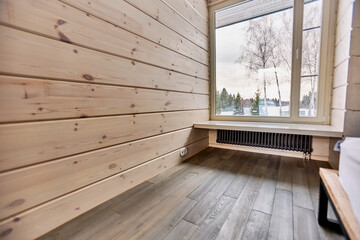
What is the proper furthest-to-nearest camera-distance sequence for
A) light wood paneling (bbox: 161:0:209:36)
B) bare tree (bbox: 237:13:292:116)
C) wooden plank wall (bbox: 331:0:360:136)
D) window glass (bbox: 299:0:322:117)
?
1. bare tree (bbox: 237:13:292:116)
2. window glass (bbox: 299:0:322:117)
3. light wood paneling (bbox: 161:0:209:36)
4. wooden plank wall (bbox: 331:0:360:136)

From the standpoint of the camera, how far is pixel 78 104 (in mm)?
1186

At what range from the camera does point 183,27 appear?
7.46ft

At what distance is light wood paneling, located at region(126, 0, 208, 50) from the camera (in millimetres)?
1678

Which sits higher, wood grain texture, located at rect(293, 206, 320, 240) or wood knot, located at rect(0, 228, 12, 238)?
wood knot, located at rect(0, 228, 12, 238)

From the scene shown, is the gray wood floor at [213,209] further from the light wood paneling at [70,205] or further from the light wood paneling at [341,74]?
the light wood paneling at [341,74]

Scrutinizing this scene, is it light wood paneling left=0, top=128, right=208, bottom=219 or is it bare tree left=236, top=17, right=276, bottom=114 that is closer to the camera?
light wood paneling left=0, top=128, right=208, bottom=219

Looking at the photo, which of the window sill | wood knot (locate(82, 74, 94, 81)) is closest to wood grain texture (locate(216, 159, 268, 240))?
the window sill

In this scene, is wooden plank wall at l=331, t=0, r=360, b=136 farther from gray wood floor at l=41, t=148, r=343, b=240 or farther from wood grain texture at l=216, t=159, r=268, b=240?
wood grain texture at l=216, t=159, r=268, b=240

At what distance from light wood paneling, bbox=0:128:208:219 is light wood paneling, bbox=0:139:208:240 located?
0.05 metres

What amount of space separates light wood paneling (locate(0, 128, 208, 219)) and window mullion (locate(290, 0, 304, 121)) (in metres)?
2.04

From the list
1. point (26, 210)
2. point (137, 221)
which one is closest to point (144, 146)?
point (137, 221)

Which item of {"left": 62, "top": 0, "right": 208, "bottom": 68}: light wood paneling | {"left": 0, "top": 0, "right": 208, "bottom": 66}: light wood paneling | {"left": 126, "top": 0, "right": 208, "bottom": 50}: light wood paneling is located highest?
{"left": 126, "top": 0, "right": 208, "bottom": 50}: light wood paneling

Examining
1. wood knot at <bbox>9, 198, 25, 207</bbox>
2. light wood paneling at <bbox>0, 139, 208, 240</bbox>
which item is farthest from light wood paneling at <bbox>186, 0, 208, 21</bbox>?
wood knot at <bbox>9, 198, 25, 207</bbox>

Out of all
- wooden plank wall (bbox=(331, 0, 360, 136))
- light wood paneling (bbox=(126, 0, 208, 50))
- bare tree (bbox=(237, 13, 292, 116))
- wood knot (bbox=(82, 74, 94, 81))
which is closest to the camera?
wood knot (bbox=(82, 74, 94, 81))
